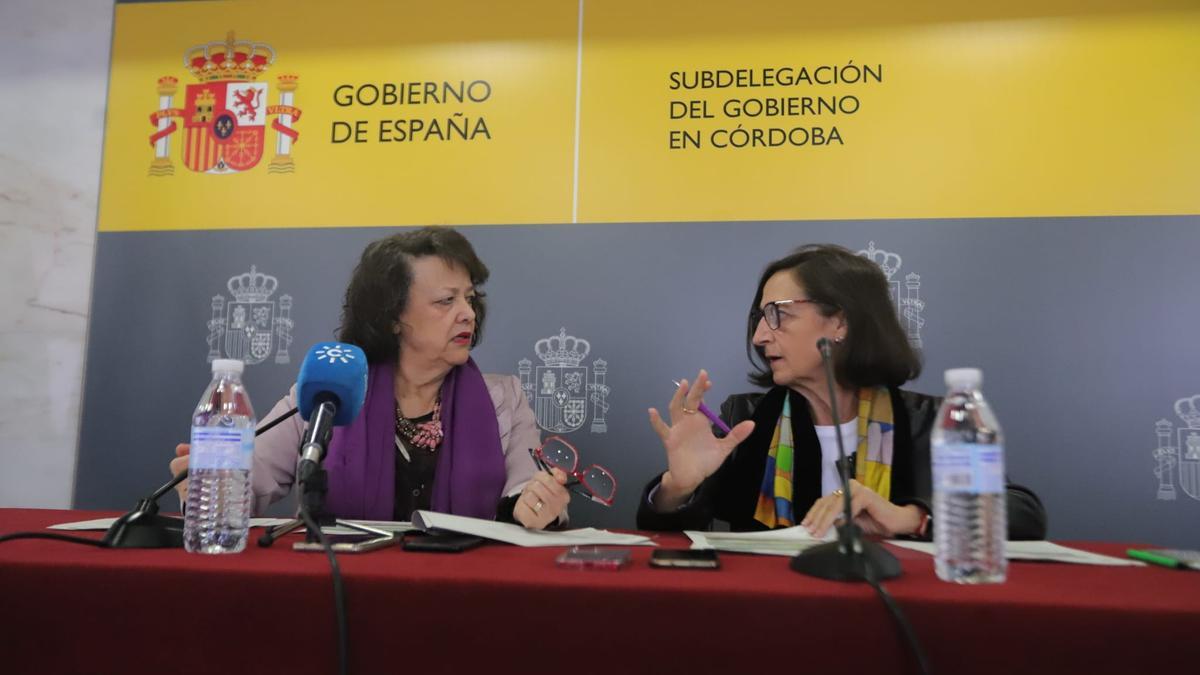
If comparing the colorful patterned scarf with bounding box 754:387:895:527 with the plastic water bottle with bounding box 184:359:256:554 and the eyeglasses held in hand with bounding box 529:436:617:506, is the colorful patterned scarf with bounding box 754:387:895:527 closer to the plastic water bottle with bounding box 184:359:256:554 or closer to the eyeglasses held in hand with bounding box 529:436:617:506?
the eyeglasses held in hand with bounding box 529:436:617:506

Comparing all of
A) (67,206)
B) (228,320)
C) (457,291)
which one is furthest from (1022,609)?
(67,206)

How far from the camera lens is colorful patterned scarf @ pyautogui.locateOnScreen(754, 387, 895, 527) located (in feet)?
6.50

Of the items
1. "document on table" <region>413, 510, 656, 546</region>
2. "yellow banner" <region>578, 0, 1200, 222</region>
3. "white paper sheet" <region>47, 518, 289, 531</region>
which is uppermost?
"yellow banner" <region>578, 0, 1200, 222</region>

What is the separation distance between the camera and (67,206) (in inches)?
119

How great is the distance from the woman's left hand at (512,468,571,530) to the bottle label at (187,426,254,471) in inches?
19.1

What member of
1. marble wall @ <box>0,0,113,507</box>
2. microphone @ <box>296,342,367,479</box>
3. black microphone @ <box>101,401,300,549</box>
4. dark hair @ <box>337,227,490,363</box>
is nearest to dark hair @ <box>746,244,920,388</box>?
dark hair @ <box>337,227,490,363</box>

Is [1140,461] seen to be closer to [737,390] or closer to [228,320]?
[737,390]

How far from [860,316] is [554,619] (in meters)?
1.47

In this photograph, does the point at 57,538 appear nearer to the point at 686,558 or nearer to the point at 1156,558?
the point at 686,558

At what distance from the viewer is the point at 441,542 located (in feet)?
3.73

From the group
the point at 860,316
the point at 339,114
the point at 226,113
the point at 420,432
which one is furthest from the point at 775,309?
the point at 226,113

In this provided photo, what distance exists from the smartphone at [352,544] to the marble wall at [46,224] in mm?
2329

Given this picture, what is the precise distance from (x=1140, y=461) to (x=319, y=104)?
9.80ft

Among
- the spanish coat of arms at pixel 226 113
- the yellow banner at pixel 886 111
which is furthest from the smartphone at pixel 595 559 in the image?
the spanish coat of arms at pixel 226 113
